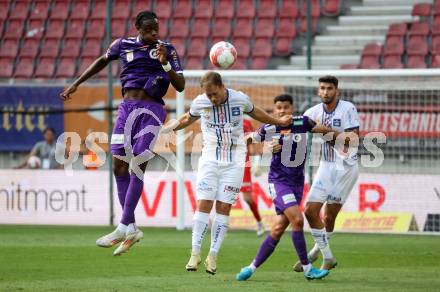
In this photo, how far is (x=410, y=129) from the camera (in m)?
17.6

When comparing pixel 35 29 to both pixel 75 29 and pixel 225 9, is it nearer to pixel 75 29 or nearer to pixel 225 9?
pixel 75 29

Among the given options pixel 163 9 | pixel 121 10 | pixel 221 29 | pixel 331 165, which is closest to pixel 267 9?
pixel 221 29

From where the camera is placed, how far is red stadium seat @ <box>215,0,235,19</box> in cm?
2231

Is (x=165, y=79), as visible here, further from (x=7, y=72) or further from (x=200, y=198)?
(x=7, y=72)

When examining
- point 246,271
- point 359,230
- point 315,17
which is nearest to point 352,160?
point 246,271

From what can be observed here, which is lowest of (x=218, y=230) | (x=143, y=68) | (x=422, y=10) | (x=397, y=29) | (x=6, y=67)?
(x=218, y=230)

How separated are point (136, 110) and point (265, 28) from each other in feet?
37.7

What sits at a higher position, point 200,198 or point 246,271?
point 200,198

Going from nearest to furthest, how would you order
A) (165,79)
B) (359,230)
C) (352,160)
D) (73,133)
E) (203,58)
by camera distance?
(165,79) → (352,160) → (359,230) → (73,133) → (203,58)

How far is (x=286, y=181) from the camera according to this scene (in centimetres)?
1147

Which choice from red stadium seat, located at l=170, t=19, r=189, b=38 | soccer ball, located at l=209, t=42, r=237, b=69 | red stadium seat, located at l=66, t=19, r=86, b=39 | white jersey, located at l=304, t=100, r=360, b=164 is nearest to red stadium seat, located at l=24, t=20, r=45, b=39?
red stadium seat, located at l=66, t=19, r=86, b=39

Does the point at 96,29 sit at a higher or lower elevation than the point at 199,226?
higher

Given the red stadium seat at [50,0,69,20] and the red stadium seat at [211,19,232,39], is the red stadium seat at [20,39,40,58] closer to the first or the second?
the red stadium seat at [50,0,69,20]

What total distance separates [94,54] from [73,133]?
3117 millimetres
